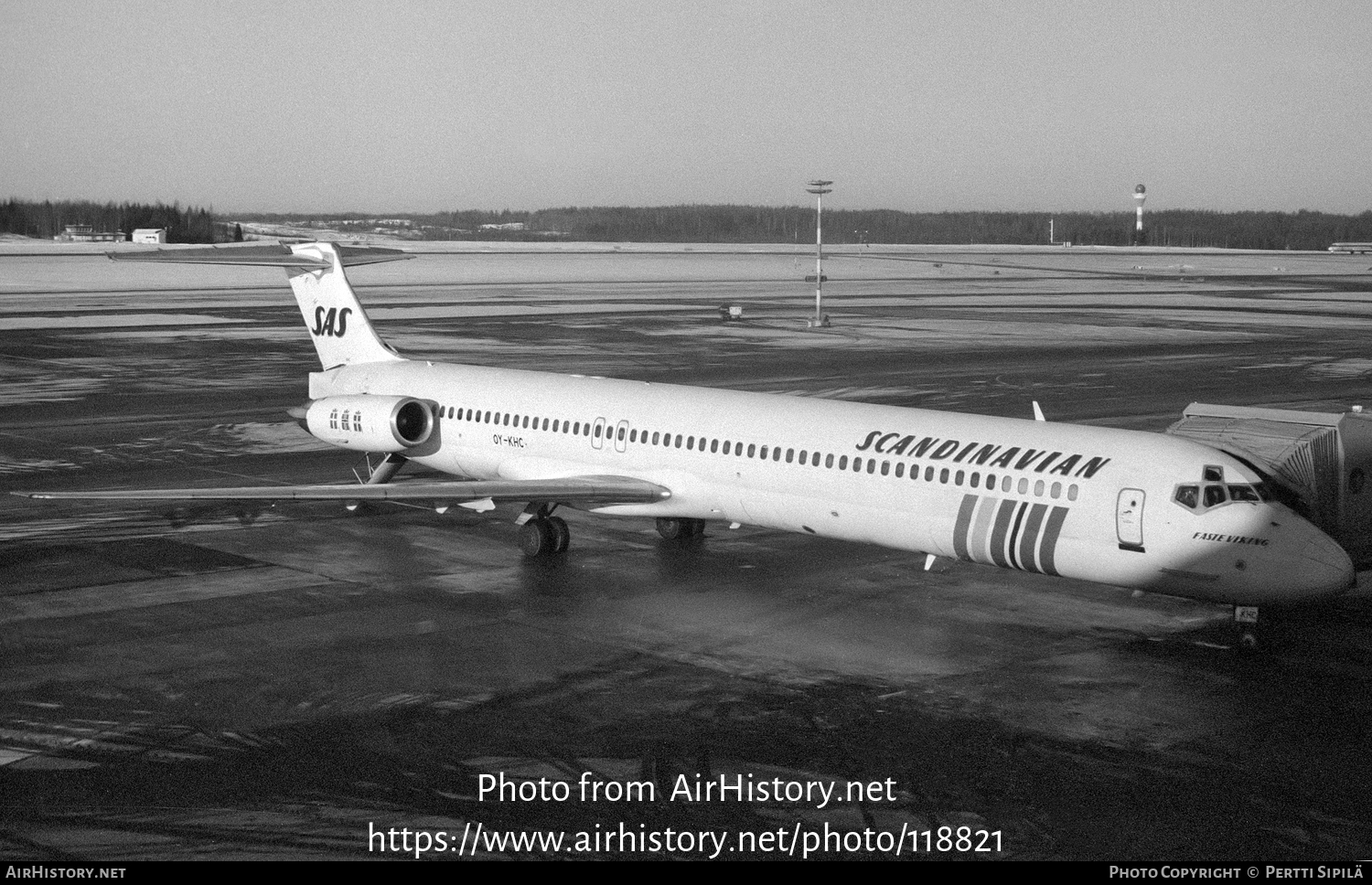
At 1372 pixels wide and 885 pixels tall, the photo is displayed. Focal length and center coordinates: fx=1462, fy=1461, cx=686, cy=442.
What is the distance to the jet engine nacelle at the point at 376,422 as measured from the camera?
24.2m

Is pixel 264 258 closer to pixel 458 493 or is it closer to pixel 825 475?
pixel 458 493

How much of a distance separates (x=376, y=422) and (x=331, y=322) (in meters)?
4.34

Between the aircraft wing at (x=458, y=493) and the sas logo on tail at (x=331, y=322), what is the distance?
7.13 metres

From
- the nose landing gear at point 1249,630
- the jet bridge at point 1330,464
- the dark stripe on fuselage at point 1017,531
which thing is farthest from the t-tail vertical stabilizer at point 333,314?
the nose landing gear at point 1249,630

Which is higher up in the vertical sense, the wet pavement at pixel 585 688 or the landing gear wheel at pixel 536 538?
the landing gear wheel at pixel 536 538

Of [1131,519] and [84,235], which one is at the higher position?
[84,235]

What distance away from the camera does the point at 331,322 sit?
27.8 meters

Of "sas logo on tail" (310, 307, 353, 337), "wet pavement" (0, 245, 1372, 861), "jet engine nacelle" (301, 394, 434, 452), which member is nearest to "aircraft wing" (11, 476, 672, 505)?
"wet pavement" (0, 245, 1372, 861)

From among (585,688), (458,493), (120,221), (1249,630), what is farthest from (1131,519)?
(120,221)

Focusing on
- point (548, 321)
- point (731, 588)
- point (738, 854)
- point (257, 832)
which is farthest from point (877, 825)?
point (548, 321)

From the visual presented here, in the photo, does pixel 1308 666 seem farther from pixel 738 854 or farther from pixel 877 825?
pixel 738 854

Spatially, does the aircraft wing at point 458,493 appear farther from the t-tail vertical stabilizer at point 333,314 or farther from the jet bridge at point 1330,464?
the jet bridge at point 1330,464

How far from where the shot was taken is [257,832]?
1137 cm

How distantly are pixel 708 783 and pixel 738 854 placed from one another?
136 centimetres
